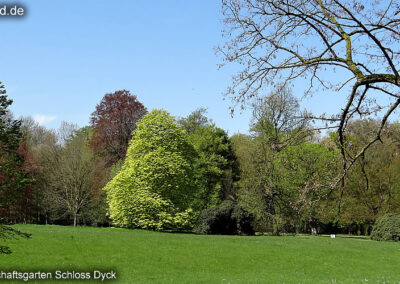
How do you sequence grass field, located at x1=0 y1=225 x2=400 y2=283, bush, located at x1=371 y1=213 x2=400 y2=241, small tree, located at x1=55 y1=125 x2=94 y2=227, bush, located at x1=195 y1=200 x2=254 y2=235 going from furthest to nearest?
small tree, located at x1=55 y1=125 x2=94 y2=227, bush, located at x1=371 y1=213 x2=400 y2=241, bush, located at x1=195 y1=200 x2=254 y2=235, grass field, located at x1=0 y1=225 x2=400 y2=283

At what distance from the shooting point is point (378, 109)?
724 cm

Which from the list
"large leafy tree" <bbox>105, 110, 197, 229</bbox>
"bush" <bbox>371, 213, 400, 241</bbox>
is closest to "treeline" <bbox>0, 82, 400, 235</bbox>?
"large leafy tree" <bbox>105, 110, 197, 229</bbox>

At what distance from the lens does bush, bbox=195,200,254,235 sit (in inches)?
1310

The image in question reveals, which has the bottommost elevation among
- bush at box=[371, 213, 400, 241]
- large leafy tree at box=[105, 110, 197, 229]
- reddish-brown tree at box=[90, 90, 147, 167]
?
bush at box=[371, 213, 400, 241]

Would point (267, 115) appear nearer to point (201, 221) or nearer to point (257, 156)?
point (257, 156)

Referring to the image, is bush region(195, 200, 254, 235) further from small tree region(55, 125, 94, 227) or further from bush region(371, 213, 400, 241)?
small tree region(55, 125, 94, 227)

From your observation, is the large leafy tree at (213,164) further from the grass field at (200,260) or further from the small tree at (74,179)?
the grass field at (200,260)

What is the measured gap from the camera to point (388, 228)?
3428 cm

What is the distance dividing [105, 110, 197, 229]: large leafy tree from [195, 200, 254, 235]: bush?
1863 mm

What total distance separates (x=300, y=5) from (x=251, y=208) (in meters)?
32.1

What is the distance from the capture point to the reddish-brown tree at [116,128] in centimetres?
4956

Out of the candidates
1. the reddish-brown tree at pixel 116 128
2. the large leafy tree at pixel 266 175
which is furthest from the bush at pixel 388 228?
the reddish-brown tree at pixel 116 128

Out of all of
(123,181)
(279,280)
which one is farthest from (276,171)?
(279,280)

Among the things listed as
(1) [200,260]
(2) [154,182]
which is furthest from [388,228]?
(1) [200,260]
